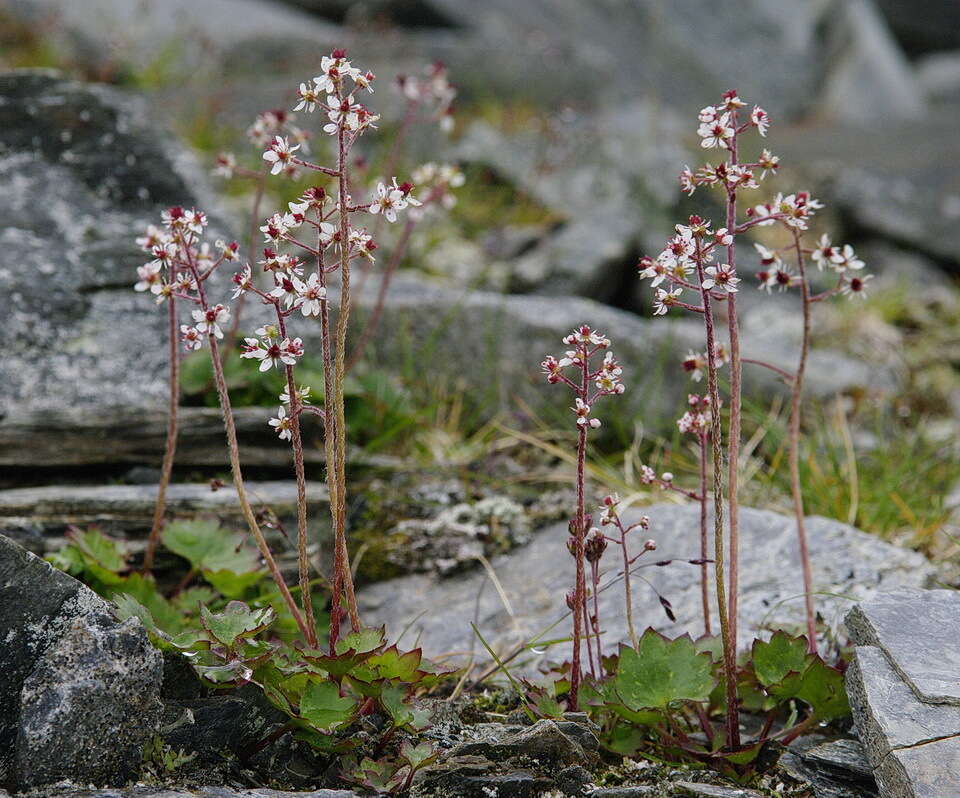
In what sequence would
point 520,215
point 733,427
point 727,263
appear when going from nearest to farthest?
point 727,263 → point 733,427 → point 520,215

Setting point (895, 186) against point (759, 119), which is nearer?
point (759, 119)

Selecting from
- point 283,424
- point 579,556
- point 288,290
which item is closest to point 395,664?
point 579,556

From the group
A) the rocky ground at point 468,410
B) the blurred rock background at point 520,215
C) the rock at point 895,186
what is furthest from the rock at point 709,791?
the rock at point 895,186

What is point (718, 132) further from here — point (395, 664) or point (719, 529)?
point (395, 664)

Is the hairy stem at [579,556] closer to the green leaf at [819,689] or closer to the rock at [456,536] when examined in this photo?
the green leaf at [819,689]

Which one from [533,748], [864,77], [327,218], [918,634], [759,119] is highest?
[864,77]

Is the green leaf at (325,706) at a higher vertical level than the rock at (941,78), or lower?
lower

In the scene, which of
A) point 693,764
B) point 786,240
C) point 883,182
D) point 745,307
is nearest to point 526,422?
point 693,764
